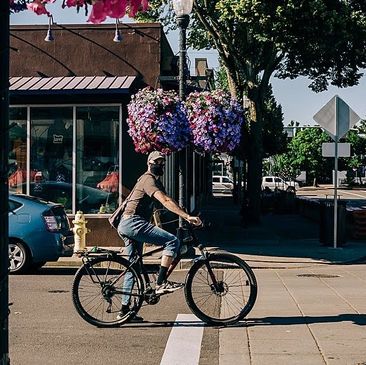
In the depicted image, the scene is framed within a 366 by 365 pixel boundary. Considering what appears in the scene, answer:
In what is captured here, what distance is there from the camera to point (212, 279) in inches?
332

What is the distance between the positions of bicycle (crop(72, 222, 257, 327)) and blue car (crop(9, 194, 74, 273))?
184 inches

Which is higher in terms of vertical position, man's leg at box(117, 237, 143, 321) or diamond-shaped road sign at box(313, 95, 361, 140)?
diamond-shaped road sign at box(313, 95, 361, 140)

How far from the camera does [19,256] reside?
13.0 meters

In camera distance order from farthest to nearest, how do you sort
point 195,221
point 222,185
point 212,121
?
point 222,185, point 212,121, point 195,221

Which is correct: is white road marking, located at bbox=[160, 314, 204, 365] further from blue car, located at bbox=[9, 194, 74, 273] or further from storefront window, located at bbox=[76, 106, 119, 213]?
storefront window, located at bbox=[76, 106, 119, 213]

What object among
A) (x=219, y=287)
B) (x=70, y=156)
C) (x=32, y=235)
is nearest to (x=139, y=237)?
(x=219, y=287)

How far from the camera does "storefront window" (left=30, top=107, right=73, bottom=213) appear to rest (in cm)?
1789

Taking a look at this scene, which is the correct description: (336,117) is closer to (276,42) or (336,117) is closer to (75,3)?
(276,42)

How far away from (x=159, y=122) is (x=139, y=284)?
7002 millimetres

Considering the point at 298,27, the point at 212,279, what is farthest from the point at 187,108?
the point at 212,279

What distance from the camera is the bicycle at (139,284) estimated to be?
27.2 feet

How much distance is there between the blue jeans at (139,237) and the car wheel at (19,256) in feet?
16.3

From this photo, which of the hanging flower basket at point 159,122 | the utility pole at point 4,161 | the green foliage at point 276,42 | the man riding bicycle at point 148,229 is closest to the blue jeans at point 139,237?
the man riding bicycle at point 148,229

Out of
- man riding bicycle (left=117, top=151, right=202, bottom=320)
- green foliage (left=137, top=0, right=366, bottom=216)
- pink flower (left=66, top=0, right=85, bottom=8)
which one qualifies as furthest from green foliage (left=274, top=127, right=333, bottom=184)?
pink flower (left=66, top=0, right=85, bottom=8)
